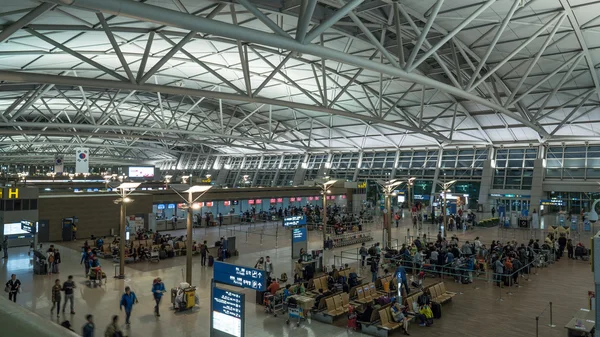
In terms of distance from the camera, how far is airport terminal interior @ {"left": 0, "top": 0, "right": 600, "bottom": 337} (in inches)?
474

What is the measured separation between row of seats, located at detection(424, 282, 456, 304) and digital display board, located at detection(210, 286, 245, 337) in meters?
7.03

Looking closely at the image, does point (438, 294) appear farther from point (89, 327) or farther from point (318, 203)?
point (318, 203)

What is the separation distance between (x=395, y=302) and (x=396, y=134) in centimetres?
3636

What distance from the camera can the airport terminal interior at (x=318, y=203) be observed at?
12047 mm

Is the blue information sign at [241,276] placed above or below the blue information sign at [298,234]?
above

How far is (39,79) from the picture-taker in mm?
15773

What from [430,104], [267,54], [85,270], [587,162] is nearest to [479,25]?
[267,54]

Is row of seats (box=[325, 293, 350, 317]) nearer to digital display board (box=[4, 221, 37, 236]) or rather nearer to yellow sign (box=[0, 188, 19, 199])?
digital display board (box=[4, 221, 37, 236])

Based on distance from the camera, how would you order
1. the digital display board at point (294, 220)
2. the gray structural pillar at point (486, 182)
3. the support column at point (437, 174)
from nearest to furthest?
the digital display board at point (294, 220) < the gray structural pillar at point (486, 182) < the support column at point (437, 174)

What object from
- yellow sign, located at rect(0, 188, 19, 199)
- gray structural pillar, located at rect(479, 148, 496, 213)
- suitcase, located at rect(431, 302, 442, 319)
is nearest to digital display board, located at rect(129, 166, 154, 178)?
yellow sign, located at rect(0, 188, 19, 199)

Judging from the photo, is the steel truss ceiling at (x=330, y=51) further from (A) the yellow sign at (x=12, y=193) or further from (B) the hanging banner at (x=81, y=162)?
(A) the yellow sign at (x=12, y=193)

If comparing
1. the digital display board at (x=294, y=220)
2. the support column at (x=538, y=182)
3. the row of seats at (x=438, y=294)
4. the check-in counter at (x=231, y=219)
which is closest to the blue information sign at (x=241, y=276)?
the row of seats at (x=438, y=294)

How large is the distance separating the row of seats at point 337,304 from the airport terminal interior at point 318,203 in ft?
0.20

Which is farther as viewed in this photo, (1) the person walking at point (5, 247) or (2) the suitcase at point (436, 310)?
(1) the person walking at point (5, 247)
